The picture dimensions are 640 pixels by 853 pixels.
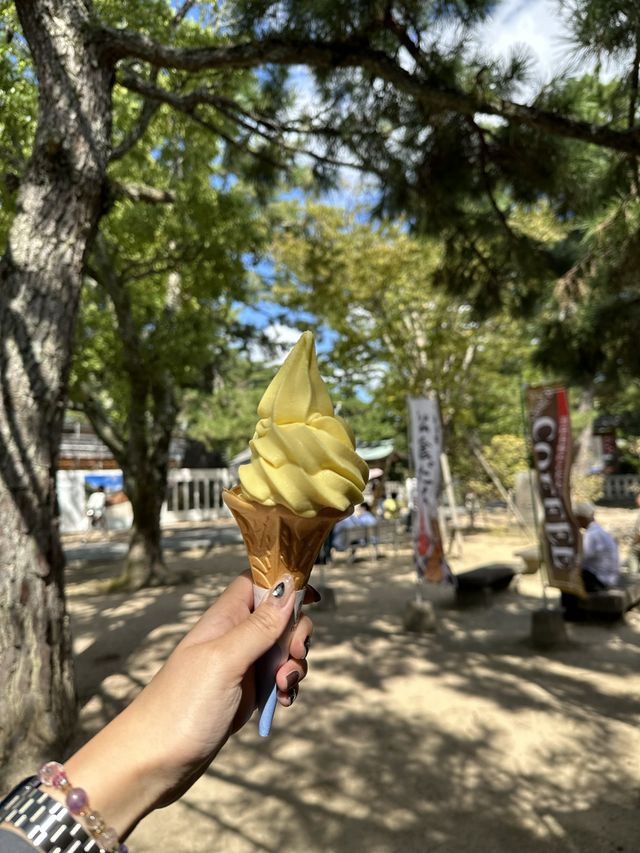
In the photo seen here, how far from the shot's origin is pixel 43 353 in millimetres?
3686

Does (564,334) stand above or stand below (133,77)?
below

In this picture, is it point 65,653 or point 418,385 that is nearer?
point 65,653

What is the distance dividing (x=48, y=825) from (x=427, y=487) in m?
6.10

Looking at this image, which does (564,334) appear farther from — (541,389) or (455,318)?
(455,318)

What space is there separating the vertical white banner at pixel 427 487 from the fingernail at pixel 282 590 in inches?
204

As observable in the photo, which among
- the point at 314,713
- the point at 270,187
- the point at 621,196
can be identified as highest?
the point at 270,187

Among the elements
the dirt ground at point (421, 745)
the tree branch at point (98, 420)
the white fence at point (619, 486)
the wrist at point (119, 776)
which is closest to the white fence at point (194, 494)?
the tree branch at point (98, 420)

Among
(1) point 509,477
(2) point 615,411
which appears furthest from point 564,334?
(2) point 615,411

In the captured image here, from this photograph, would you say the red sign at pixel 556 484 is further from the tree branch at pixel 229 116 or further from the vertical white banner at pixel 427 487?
the tree branch at pixel 229 116

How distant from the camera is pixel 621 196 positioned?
4.36 metres

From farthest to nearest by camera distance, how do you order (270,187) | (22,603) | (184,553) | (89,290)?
(184,553) < (89,290) < (270,187) < (22,603)

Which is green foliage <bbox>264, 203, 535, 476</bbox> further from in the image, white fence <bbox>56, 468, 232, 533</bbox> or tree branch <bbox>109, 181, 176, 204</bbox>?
white fence <bbox>56, 468, 232, 533</bbox>

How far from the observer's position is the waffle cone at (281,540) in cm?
147

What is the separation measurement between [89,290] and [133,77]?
587 centimetres
